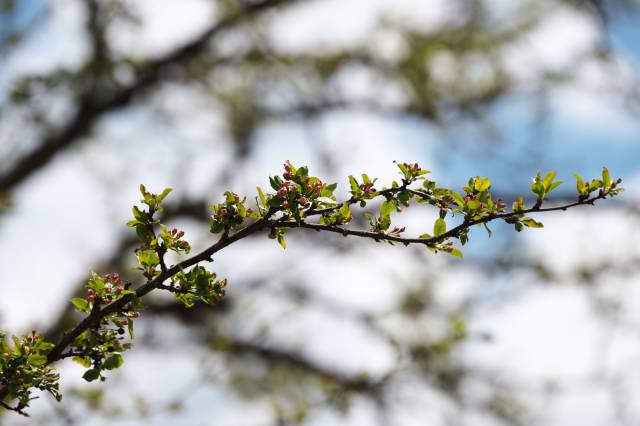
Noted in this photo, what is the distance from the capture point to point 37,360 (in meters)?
1.63

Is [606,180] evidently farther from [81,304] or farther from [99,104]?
[99,104]

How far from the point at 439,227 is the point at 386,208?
15 cm

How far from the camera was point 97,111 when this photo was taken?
9.41 m

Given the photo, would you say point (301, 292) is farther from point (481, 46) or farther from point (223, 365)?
point (223, 365)

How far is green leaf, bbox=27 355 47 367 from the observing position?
163cm

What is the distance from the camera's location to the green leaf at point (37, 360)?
1630 millimetres

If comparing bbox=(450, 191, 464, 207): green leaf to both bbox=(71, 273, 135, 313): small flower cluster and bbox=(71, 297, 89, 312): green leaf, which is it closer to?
bbox=(71, 273, 135, 313): small flower cluster

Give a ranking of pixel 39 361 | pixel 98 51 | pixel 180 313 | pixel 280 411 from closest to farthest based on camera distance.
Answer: pixel 39 361
pixel 280 411
pixel 98 51
pixel 180 313

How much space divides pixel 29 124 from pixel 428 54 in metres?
5.81

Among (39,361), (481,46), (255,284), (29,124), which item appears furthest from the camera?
(481,46)

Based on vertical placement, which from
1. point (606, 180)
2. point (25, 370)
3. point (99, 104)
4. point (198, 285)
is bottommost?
point (25, 370)

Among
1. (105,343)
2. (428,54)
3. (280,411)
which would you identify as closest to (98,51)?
(428,54)

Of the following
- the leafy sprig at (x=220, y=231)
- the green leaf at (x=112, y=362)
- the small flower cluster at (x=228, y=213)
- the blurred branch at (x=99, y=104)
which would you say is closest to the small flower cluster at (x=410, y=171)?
the leafy sprig at (x=220, y=231)

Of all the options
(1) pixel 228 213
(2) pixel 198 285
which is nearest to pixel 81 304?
(2) pixel 198 285
